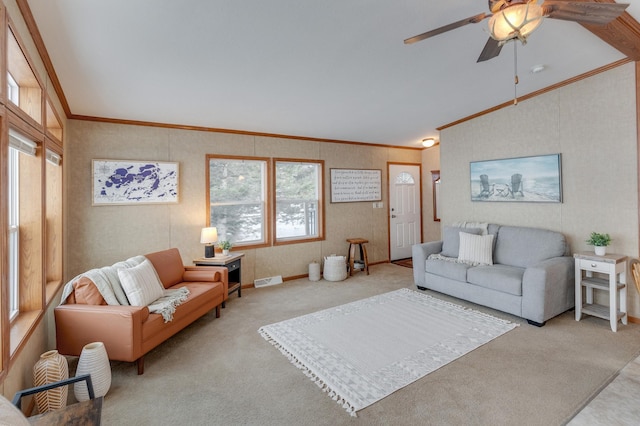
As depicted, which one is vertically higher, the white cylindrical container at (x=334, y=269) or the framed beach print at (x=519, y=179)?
the framed beach print at (x=519, y=179)

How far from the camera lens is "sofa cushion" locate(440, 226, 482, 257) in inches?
177

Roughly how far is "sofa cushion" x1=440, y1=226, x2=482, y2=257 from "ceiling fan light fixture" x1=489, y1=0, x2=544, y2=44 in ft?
10.1

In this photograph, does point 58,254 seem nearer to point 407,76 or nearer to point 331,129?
point 331,129

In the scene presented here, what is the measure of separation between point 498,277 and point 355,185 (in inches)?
116

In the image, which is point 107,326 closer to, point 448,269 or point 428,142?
point 448,269

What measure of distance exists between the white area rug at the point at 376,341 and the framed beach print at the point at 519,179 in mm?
1778

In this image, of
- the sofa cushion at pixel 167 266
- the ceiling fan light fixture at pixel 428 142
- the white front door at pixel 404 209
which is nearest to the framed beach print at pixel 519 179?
the ceiling fan light fixture at pixel 428 142

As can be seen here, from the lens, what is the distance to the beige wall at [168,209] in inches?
147

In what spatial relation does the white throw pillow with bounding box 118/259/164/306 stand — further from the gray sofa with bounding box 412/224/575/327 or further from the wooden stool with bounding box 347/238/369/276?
the gray sofa with bounding box 412/224/575/327

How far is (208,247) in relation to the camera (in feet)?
13.7

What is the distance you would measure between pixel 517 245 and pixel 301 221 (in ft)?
10.3

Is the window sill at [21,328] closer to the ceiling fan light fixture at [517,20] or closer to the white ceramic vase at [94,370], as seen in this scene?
the white ceramic vase at [94,370]

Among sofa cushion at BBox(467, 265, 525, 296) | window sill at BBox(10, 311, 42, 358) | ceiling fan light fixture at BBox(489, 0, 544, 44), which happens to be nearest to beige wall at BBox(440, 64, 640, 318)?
sofa cushion at BBox(467, 265, 525, 296)

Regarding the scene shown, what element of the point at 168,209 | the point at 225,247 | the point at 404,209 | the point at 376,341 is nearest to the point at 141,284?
the point at 225,247
